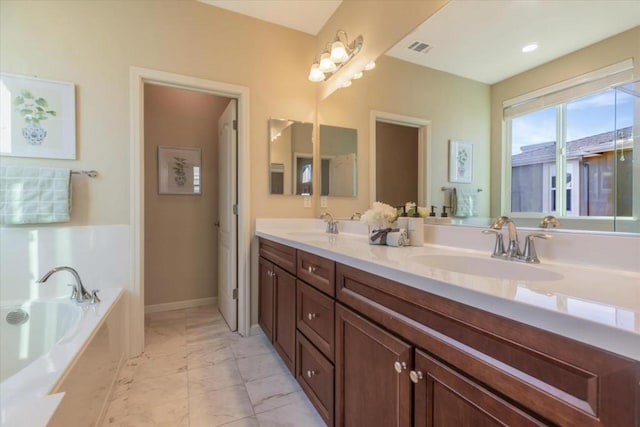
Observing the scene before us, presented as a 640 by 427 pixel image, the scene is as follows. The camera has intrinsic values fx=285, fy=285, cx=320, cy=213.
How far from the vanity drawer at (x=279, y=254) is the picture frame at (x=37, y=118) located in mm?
1385

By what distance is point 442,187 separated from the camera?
1495mm

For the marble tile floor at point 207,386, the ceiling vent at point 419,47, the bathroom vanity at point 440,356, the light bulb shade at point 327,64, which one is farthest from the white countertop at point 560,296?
the light bulb shade at point 327,64

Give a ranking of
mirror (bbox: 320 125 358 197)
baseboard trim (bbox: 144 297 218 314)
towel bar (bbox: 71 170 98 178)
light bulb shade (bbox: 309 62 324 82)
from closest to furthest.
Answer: towel bar (bbox: 71 170 98 178) < mirror (bbox: 320 125 358 197) < light bulb shade (bbox: 309 62 324 82) < baseboard trim (bbox: 144 297 218 314)

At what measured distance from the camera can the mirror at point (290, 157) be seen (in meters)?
2.44

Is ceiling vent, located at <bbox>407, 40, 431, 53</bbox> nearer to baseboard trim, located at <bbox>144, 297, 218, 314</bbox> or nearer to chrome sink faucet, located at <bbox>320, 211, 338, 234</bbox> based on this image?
chrome sink faucet, located at <bbox>320, 211, 338, 234</bbox>

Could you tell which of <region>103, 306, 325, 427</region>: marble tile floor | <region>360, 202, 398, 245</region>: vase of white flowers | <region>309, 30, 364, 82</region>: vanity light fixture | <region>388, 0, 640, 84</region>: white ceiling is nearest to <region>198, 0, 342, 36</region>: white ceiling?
<region>309, 30, 364, 82</region>: vanity light fixture

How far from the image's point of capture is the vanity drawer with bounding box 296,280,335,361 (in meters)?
1.24

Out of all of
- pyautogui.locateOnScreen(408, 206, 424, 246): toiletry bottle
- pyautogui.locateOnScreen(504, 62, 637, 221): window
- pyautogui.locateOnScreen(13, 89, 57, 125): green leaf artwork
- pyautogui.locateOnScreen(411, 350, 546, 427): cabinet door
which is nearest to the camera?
pyautogui.locateOnScreen(411, 350, 546, 427): cabinet door

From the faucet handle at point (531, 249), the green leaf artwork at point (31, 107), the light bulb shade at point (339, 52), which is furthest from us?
the light bulb shade at point (339, 52)

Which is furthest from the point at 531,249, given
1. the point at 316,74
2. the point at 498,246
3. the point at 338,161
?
the point at 316,74

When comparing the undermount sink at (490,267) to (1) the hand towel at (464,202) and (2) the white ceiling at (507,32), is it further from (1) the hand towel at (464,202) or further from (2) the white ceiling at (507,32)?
(2) the white ceiling at (507,32)

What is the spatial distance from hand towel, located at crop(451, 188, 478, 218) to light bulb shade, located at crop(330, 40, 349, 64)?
53.9 inches

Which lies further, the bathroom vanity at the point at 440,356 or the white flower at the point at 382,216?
the white flower at the point at 382,216

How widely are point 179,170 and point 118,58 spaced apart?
1.19 m
